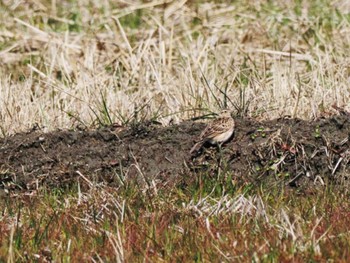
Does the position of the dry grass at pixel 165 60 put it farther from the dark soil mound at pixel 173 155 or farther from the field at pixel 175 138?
the dark soil mound at pixel 173 155

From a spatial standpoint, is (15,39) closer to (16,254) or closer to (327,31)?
(327,31)

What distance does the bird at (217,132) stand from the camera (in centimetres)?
607

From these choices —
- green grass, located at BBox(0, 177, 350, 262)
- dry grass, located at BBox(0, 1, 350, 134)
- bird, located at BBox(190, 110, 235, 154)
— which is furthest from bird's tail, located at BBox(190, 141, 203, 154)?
dry grass, located at BBox(0, 1, 350, 134)

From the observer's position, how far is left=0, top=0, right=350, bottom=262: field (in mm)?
4613

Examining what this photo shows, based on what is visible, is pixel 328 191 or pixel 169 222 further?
pixel 328 191

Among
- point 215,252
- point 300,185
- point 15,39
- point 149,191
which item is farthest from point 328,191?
point 15,39

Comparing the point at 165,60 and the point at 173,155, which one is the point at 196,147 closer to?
the point at 173,155

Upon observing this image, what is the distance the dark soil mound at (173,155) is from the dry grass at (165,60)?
362 millimetres

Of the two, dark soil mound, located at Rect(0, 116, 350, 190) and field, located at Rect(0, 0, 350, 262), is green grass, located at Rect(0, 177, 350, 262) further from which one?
dark soil mound, located at Rect(0, 116, 350, 190)

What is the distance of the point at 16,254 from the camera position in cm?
449

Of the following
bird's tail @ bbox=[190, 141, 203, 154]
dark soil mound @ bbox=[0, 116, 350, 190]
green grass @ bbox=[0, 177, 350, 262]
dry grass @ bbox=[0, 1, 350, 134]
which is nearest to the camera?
green grass @ bbox=[0, 177, 350, 262]

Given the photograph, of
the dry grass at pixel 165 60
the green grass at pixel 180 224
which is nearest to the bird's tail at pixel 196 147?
the green grass at pixel 180 224

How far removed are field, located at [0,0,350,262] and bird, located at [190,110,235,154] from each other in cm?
7

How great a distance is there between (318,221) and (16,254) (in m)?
1.44
